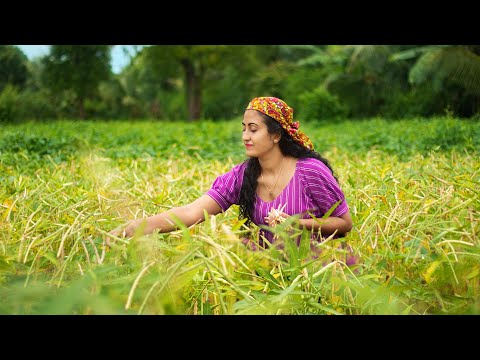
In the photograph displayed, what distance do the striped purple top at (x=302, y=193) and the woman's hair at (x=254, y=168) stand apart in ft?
0.09

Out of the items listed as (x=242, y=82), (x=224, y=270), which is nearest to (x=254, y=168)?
(x=224, y=270)

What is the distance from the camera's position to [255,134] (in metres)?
1.81

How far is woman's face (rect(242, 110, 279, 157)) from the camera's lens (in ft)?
5.93

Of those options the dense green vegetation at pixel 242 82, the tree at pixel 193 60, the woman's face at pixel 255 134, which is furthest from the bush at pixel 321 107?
the woman's face at pixel 255 134

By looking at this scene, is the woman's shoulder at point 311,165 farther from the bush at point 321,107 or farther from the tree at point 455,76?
the bush at point 321,107

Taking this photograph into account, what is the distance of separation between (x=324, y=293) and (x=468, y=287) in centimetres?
28

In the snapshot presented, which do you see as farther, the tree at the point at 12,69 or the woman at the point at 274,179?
the tree at the point at 12,69

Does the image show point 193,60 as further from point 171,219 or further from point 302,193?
point 171,219

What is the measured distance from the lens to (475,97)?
7051mm

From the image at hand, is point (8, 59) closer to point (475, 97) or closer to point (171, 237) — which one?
point (171, 237)

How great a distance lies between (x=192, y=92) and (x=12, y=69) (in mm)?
11390

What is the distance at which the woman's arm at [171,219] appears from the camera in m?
1.23

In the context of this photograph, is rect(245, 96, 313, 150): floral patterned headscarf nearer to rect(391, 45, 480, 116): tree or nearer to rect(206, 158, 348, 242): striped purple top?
rect(206, 158, 348, 242): striped purple top
